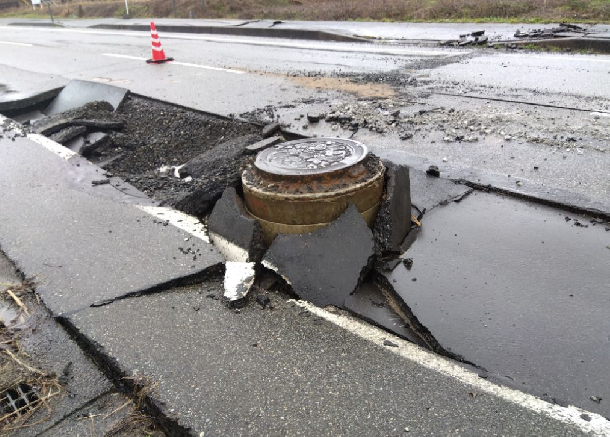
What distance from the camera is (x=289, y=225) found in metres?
3.04

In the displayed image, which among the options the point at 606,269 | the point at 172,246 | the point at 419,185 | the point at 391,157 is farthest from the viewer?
the point at 391,157

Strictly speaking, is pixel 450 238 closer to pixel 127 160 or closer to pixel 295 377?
pixel 295 377

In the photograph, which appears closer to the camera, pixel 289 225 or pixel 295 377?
pixel 295 377

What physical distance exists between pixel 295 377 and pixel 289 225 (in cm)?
113

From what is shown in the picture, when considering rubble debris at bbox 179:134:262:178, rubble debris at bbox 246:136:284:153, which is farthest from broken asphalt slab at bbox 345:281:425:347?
rubble debris at bbox 179:134:262:178

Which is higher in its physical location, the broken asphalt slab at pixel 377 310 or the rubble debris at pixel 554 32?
the rubble debris at pixel 554 32

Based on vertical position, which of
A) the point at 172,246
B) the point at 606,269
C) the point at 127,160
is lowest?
the point at 127,160

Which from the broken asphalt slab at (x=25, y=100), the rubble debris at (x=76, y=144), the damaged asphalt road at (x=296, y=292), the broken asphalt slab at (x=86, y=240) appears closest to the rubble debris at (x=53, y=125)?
the rubble debris at (x=76, y=144)

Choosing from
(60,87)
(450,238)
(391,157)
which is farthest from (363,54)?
(450,238)

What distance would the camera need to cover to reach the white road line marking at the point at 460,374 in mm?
1840

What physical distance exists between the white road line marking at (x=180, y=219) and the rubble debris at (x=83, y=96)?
4.01 metres

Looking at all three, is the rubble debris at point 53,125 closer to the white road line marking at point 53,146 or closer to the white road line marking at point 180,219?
the white road line marking at point 53,146

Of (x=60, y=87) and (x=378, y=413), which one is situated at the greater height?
(x=378, y=413)

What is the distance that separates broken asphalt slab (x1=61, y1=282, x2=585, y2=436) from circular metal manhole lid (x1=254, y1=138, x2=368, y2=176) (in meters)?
0.92
